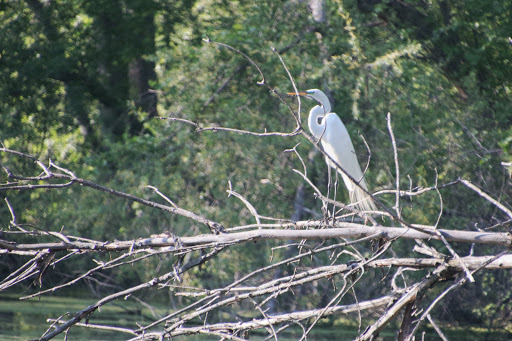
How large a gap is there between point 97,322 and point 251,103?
3019 mm

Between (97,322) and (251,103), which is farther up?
(251,103)

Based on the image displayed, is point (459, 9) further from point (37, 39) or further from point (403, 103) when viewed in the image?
point (37, 39)

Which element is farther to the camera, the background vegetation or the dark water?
the background vegetation

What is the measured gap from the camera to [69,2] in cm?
1070

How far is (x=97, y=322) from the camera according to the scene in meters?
7.57

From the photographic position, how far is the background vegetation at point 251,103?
7.31 metres

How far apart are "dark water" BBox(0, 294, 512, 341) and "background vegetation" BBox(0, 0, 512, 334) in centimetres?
31

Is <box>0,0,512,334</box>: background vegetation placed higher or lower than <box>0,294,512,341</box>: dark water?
higher

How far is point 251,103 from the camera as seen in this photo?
334 inches

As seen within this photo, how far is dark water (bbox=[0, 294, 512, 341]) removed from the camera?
6.96 m

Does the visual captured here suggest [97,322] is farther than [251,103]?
No

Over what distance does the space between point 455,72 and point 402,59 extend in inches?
Result: 29.9

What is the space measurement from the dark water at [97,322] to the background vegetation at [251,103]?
0.31 meters

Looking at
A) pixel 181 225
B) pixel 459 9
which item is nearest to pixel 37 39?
pixel 181 225
